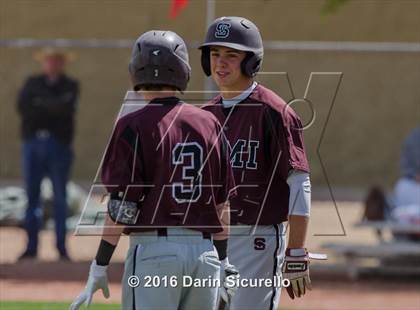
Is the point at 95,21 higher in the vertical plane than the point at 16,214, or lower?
higher

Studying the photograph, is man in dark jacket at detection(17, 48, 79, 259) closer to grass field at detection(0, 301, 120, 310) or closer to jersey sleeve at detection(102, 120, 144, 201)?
grass field at detection(0, 301, 120, 310)

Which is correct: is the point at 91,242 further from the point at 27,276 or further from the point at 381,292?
the point at 381,292

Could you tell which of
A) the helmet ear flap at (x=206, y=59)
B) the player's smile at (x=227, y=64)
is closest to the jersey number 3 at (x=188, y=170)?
the player's smile at (x=227, y=64)

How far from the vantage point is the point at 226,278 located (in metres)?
5.06

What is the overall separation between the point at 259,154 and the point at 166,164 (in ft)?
3.30

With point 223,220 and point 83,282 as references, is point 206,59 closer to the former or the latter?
point 223,220

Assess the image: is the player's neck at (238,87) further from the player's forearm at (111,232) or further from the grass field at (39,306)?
the grass field at (39,306)

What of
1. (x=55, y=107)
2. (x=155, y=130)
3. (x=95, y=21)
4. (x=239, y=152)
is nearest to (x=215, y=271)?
(x=155, y=130)

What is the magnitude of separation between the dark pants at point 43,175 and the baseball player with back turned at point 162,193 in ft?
21.6

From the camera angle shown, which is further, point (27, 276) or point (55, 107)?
point (55, 107)

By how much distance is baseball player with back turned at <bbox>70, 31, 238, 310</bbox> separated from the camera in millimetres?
4578

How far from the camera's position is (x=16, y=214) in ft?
44.0

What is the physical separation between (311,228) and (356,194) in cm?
355

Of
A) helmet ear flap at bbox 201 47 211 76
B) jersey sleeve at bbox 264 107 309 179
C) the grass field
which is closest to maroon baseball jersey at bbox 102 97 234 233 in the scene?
jersey sleeve at bbox 264 107 309 179
